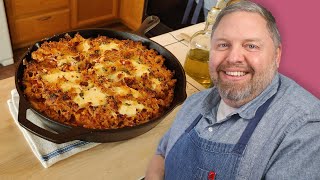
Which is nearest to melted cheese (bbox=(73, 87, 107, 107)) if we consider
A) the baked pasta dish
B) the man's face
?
the baked pasta dish

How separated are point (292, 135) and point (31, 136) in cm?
74

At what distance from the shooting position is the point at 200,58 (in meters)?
1.35

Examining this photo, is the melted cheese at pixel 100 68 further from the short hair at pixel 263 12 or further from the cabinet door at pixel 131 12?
the cabinet door at pixel 131 12

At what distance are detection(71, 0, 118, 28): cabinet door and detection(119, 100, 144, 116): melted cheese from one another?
→ 2306 millimetres

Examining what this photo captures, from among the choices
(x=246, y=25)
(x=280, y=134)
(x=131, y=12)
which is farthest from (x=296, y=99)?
(x=131, y=12)

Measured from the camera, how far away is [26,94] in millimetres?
1043

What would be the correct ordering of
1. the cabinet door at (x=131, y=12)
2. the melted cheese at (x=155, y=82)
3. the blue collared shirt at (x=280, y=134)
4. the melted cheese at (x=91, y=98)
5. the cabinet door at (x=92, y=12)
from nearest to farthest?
the blue collared shirt at (x=280, y=134) < the melted cheese at (x=91, y=98) < the melted cheese at (x=155, y=82) < the cabinet door at (x=92, y=12) < the cabinet door at (x=131, y=12)

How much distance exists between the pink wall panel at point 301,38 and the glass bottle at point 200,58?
290 mm

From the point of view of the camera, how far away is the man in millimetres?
745

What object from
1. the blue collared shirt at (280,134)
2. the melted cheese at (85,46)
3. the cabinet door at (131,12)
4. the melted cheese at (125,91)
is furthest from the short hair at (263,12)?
the cabinet door at (131,12)

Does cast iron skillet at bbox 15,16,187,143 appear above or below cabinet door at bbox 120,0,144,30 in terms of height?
above

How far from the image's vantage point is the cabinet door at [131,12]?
3.31 m

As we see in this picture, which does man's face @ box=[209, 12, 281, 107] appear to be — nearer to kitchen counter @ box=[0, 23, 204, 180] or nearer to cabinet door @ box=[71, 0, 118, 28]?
kitchen counter @ box=[0, 23, 204, 180]

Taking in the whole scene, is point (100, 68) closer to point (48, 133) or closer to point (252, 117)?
point (48, 133)
